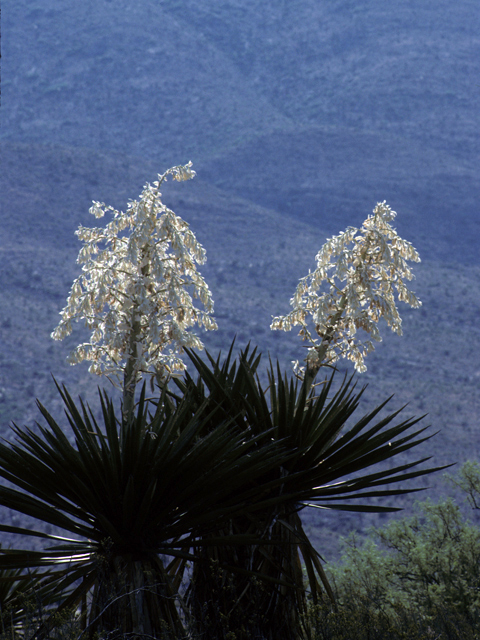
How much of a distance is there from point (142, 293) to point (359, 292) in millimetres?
1706

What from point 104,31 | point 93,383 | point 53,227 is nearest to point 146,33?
point 104,31

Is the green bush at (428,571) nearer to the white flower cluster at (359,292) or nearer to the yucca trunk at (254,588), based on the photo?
the yucca trunk at (254,588)

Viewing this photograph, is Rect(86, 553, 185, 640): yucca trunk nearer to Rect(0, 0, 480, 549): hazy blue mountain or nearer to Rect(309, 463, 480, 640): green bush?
Rect(309, 463, 480, 640): green bush

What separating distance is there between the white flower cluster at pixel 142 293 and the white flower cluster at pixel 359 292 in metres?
0.94

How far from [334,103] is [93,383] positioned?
63439mm

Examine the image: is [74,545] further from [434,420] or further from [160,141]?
[160,141]

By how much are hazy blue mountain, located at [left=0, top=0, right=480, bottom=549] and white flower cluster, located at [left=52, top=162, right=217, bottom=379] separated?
23.8 m

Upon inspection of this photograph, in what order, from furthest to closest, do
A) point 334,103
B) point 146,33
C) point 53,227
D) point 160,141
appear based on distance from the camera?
point 146,33 < point 334,103 < point 160,141 < point 53,227

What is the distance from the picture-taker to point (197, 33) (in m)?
Answer: 101

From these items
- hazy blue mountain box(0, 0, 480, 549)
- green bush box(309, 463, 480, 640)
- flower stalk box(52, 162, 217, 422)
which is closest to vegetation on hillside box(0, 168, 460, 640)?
flower stalk box(52, 162, 217, 422)

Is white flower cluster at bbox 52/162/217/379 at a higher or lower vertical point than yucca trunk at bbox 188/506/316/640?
higher

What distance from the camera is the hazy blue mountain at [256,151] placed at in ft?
135

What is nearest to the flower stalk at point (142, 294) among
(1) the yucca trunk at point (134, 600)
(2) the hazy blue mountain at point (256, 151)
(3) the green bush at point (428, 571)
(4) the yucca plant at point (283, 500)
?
(4) the yucca plant at point (283, 500)

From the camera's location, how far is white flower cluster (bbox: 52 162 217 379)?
18.6 feet
